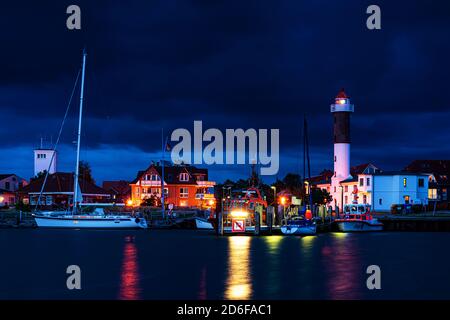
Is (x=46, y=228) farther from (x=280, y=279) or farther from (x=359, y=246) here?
(x=280, y=279)

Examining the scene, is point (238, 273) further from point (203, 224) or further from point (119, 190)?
point (119, 190)

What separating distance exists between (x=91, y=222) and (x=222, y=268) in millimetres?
49034

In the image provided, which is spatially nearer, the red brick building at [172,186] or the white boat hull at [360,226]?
the white boat hull at [360,226]

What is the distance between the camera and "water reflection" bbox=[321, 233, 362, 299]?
4002cm

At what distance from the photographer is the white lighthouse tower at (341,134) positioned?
433ft

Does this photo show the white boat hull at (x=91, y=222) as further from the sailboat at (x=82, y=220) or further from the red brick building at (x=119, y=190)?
the red brick building at (x=119, y=190)

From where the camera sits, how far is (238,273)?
48031mm

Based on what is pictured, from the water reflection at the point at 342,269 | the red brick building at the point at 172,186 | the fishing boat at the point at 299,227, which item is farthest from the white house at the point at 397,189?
the water reflection at the point at 342,269

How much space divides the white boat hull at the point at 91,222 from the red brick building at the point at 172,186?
41615mm

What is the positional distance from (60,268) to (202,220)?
5089cm

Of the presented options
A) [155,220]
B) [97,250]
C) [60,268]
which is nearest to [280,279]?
[60,268]

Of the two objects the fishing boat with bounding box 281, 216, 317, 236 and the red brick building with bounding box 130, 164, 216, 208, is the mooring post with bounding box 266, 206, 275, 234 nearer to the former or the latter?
the fishing boat with bounding box 281, 216, 317, 236

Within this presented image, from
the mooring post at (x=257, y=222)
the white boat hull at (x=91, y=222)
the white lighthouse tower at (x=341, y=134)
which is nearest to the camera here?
the mooring post at (x=257, y=222)

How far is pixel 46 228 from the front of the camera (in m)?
104
